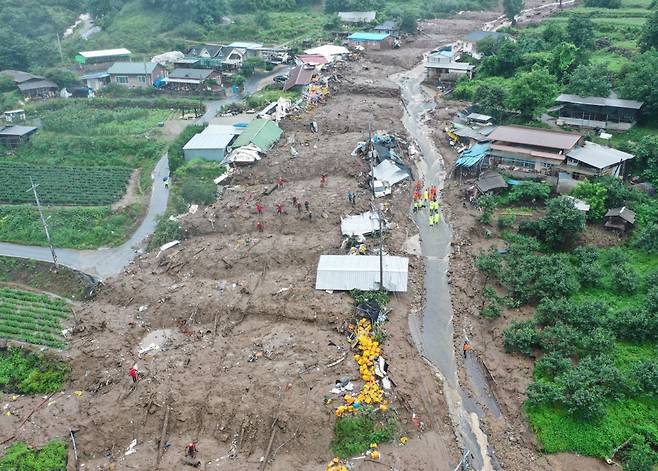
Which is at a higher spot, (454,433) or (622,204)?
(622,204)

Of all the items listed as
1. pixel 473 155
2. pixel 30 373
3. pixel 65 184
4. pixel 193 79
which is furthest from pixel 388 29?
pixel 30 373

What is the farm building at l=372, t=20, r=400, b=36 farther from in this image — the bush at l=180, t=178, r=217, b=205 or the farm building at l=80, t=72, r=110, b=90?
the bush at l=180, t=178, r=217, b=205

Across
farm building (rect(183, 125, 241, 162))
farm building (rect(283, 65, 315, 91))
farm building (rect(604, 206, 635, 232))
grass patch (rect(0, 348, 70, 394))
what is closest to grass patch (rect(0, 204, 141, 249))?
A: farm building (rect(183, 125, 241, 162))

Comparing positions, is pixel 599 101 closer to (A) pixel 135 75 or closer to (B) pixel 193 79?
(B) pixel 193 79

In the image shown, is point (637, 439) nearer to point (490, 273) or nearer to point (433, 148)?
point (490, 273)

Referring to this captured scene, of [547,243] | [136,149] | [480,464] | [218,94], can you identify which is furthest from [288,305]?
[218,94]
